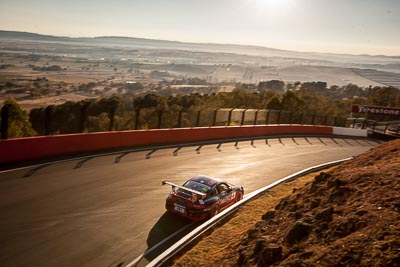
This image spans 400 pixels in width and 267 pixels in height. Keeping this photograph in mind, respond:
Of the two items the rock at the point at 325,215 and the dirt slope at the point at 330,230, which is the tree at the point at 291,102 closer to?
the dirt slope at the point at 330,230

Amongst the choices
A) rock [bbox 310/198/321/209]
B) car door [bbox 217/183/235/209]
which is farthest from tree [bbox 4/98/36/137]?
rock [bbox 310/198/321/209]

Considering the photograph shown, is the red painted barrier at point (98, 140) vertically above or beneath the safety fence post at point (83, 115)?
beneath

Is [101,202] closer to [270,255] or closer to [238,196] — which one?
[238,196]

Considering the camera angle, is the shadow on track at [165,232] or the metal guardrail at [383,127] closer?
the shadow on track at [165,232]

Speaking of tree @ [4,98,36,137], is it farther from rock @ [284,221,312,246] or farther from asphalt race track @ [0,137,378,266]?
rock @ [284,221,312,246]

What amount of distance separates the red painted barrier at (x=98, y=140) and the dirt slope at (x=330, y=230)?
356 inches

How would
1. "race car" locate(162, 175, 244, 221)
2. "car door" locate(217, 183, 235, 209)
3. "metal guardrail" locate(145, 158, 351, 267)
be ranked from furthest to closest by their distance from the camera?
→ "car door" locate(217, 183, 235, 209)
"race car" locate(162, 175, 244, 221)
"metal guardrail" locate(145, 158, 351, 267)

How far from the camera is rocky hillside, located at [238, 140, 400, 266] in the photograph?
15.8 ft

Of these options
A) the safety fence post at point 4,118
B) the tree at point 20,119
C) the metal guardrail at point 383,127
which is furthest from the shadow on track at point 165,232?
the metal guardrail at point 383,127

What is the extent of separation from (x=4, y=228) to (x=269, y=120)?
26598mm

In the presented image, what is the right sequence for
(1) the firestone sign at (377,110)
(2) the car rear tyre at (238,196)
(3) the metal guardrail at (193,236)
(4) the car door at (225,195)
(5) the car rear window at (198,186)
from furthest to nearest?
(1) the firestone sign at (377,110)
(2) the car rear tyre at (238,196)
(4) the car door at (225,195)
(5) the car rear window at (198,186)
(3) the metal guardrail at (193,236)

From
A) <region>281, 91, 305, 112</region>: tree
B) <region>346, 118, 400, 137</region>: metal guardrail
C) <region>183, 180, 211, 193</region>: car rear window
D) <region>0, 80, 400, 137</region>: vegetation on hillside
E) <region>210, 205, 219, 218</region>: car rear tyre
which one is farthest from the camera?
<region>281, 91, 305, 112</region>: tree

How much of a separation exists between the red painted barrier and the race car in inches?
276

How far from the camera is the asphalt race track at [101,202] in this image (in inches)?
293
